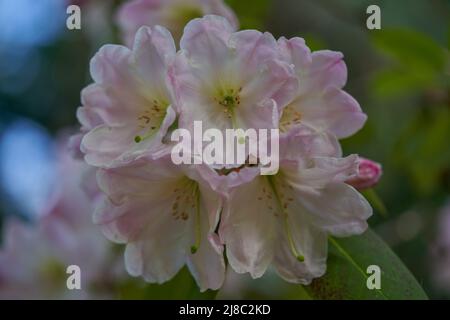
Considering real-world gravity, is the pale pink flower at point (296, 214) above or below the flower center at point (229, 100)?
below

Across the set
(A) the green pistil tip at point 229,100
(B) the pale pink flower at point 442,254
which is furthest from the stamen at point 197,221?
(B) the pale pink flower at point 442,254

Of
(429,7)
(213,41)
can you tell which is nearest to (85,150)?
(213,41)

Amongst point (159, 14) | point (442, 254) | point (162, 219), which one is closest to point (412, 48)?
point (159, 14)

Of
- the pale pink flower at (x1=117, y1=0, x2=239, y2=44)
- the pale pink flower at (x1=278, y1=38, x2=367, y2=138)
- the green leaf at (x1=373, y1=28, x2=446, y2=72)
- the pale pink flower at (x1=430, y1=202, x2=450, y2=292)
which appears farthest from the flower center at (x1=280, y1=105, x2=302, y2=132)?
the pale pink flower at (x1=430, y1=202, x2=450, y2=292)

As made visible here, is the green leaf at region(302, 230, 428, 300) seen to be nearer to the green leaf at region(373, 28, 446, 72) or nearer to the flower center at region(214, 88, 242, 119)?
the flower center at region(214, 88, 242, 119)

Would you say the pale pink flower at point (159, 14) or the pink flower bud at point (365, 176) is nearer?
the pink flower bud at point (365, 176)

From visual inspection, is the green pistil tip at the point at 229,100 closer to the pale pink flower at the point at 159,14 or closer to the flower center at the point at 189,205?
the flower center at the point at 189,205
